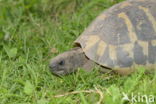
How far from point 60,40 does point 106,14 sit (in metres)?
1.07

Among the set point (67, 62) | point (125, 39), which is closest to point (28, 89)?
point (67, 62)

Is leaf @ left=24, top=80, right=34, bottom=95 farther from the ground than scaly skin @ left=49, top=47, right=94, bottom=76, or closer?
farther from the ground

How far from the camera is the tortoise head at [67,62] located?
15.0 feet

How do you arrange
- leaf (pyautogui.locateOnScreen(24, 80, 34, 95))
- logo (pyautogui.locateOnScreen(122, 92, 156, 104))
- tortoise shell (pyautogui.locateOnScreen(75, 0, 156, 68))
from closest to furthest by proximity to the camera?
1. logo (pyautogui.locateOnScreen(122, 92, 156, 104))
2. leaf (pyautogui.locateOnScreen(24, 80, 34, 95))
3. tortoise shell (pyautogui.locateOnScreen(75, 0, 156, 68))

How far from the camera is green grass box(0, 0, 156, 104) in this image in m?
3.93

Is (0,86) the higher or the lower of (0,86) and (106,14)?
the lower

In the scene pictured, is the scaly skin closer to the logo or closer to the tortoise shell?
the tortoise shell

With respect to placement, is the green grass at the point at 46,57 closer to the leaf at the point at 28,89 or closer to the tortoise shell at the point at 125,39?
the leaf at the point at 28,89

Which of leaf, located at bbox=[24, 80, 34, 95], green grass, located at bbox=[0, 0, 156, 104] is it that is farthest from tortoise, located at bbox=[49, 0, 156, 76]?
leaf, located at bbox=[24, 80, 34, 95]

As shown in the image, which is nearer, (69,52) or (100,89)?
(100,89)

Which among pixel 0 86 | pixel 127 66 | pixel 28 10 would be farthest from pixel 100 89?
pixel 28 10

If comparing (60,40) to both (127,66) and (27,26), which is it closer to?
(27,26)

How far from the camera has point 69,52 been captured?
4.76 meters

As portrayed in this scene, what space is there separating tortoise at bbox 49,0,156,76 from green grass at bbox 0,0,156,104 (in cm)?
15
